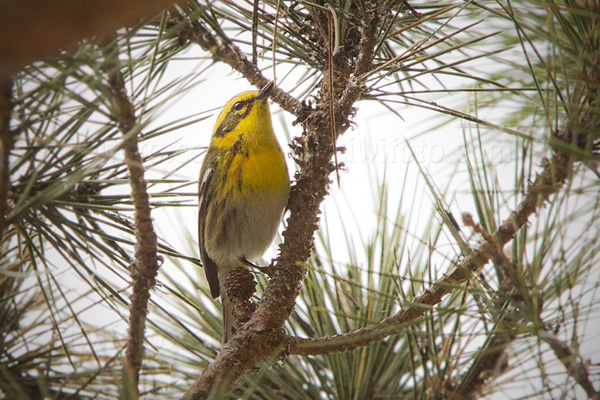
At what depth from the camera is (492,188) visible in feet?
4.25

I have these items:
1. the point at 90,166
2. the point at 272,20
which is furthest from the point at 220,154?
the point at 90,166

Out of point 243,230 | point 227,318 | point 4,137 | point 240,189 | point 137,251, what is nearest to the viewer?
point 4,137

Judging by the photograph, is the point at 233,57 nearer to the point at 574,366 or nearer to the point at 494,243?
the point at 494,243

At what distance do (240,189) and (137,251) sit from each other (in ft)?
3.65

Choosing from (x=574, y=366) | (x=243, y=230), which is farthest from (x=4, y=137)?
(x=243, y=230)

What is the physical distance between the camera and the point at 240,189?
262cm

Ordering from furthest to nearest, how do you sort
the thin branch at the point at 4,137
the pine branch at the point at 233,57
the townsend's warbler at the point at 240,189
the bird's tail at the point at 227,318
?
the townsend's warbler at the point at 240,189 < the bird's tail at the point at 227,318 < the pine branch at the point at 233,57 < the thin branch at the point at 4,137

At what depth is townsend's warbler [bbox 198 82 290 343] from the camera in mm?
2525

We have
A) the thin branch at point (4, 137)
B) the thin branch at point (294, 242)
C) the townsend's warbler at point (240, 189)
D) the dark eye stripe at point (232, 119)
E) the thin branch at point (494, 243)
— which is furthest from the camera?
the dark eye stripe at point (232, 119)

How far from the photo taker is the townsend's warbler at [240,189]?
8.29ft

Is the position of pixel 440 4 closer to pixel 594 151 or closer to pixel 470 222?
pixel 594 151

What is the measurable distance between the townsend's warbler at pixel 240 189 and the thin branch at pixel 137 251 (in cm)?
83

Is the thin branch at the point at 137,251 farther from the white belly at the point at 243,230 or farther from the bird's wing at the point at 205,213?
the bird's wing at the point at 205,213

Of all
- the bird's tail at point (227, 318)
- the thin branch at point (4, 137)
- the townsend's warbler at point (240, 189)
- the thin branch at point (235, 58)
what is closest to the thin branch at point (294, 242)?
the thin branch at point (235, 58)
